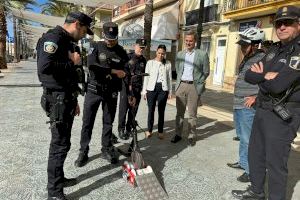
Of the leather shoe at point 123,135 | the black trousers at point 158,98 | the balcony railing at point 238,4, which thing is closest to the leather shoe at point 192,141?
the black trousers at point 158,98

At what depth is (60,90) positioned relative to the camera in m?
3.27

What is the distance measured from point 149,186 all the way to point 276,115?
158cm

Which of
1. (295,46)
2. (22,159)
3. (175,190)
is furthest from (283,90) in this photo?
(22,159)

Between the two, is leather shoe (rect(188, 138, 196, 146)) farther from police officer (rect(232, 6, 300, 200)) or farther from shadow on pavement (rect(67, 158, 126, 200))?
police officer (rect(232, 6, 300, 200))

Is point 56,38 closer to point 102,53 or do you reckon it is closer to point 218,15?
point 102,53

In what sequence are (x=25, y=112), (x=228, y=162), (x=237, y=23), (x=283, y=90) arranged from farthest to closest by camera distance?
(x=237, y=23) < (x=25, y=112) < (x=228, y=162) < (x=283, y=90)

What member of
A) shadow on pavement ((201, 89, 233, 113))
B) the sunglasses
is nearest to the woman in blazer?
the sunglasses

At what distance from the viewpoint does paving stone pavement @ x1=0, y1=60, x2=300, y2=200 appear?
12.1ft

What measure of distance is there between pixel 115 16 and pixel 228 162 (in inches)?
1351

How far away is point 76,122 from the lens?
7000 millimetres

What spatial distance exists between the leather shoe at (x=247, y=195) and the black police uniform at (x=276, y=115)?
0.32 m

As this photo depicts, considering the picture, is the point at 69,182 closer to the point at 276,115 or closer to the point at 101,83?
the point at 101,83

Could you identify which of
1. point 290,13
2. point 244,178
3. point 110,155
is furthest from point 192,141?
point 290,13

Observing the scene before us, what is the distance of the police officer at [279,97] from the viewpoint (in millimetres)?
2969
